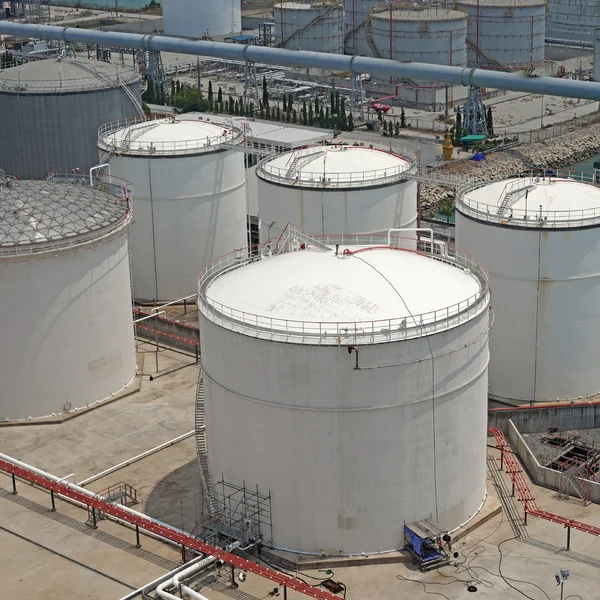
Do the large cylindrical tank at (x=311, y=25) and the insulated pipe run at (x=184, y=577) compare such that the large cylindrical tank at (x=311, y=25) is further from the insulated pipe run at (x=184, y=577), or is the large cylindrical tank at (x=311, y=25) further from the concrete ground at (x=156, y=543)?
the insulated pipe run at (x=184, y=577)

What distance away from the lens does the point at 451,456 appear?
125ft

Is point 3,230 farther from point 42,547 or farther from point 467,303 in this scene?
point 467,303

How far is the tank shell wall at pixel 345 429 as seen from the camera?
35938 millimetres

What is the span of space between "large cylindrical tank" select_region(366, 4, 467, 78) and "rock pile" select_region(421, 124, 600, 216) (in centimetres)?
1486

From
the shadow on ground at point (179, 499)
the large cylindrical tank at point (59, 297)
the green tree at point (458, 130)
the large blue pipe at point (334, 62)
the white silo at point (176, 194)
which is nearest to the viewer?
the shadow on ground at point (179, 499)

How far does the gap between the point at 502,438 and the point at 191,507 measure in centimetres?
1118

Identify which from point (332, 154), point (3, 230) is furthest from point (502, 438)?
point (3, 230)

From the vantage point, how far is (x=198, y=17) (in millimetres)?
123062

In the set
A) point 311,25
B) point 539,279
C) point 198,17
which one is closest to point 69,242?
point 539,279

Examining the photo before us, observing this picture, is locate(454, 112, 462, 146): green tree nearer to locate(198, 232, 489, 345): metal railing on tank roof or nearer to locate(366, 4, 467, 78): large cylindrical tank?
locate(366, 4, 467, 78): large cylindrical tank

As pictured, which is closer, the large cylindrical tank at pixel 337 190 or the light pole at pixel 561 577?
the light pole at pixel 561 577

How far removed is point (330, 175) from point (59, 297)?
40.2 feet

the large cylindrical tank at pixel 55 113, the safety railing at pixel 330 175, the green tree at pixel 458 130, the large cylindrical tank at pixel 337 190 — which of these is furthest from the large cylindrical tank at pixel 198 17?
the large cylindrical tank at pixel 337 190

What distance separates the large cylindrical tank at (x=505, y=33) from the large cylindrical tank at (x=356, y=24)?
8.84m
